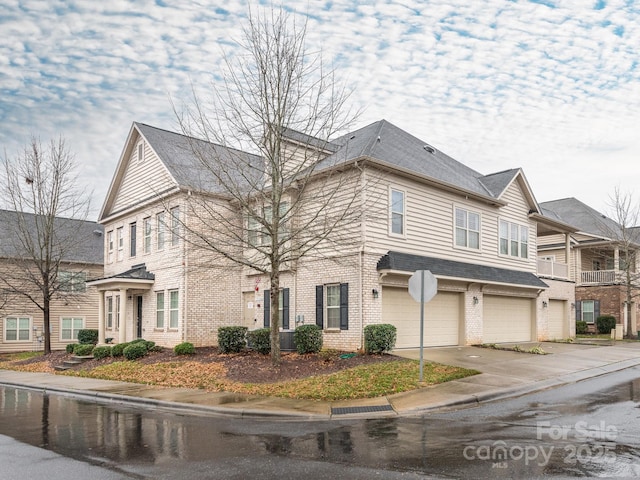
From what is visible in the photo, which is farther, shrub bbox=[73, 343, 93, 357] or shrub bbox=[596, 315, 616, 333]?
shrub bbox=[596, 315, 616, 333]

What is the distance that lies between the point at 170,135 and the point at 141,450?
21.3 metres

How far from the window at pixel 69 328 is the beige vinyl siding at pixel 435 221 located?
25.6 metres

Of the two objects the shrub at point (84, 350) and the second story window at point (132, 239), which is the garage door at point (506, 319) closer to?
the second story window at point (132, 239)

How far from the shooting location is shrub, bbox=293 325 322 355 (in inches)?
711

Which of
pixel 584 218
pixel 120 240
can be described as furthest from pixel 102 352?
pixel 584 218

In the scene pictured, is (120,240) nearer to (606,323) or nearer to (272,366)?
(272,366)

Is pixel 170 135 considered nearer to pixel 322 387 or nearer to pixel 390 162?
pixel 390 162

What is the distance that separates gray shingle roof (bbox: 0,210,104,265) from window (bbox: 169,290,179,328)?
309 inches

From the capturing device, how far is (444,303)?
858 inches

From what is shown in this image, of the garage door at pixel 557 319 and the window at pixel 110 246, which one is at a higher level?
the window at pixel 110 246

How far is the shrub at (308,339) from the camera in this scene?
59.2 feet

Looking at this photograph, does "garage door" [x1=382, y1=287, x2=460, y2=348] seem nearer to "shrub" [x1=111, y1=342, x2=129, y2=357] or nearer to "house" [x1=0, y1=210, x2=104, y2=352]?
"shrub" [x1=111, y1=342, x2=129, y2=357]

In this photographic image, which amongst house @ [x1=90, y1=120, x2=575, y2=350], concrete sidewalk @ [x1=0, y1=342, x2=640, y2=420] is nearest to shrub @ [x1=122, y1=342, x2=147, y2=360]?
house @ [x1=90, y1=120, x2=575, y2=350]

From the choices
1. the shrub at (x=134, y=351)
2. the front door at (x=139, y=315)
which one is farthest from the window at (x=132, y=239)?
the shrub at (x=134, y=351)
